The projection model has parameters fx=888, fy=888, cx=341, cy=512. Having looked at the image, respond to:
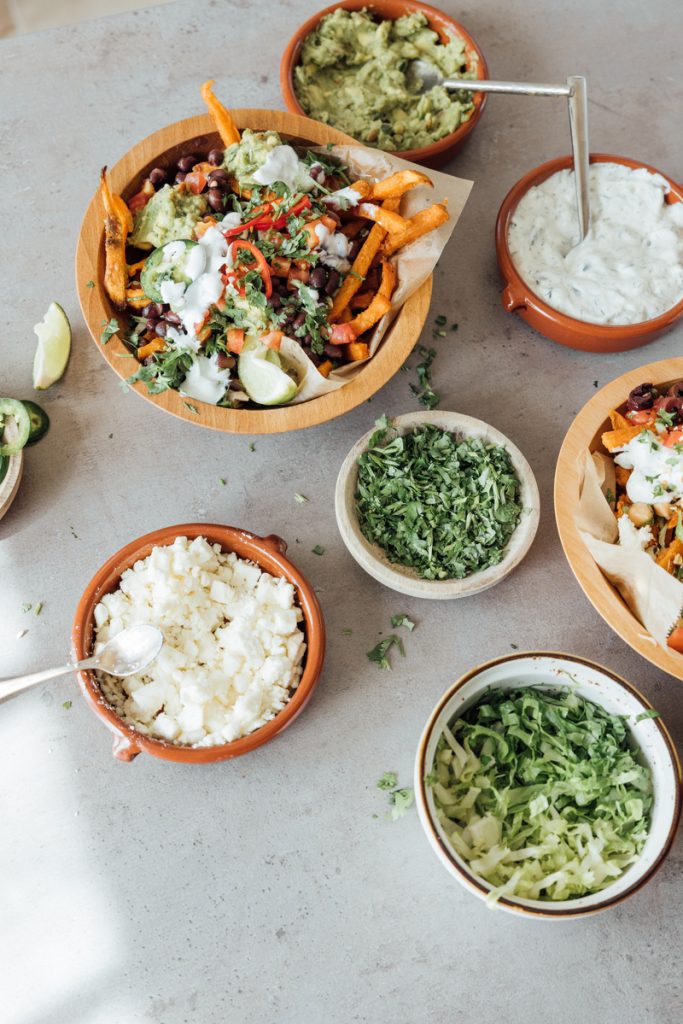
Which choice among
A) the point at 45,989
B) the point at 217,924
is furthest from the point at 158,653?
the point at 45,989

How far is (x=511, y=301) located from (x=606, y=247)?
30 centimetres

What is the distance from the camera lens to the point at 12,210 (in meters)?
2.54

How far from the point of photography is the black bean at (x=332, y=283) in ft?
6.84

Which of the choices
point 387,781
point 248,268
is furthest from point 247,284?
point 387,781

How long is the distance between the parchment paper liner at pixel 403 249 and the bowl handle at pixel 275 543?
330mm

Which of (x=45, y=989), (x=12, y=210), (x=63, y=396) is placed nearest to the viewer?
(x=45, y=989)

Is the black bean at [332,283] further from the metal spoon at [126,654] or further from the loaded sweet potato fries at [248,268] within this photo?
the metal spoon at [126,654]

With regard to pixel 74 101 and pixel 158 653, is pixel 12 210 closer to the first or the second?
pixel 74 101

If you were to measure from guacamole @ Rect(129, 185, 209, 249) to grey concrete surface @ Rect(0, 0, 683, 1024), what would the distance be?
0.42m

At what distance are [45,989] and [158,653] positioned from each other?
78cm

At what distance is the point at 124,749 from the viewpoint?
1915mm

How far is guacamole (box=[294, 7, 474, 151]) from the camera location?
95.2 inches

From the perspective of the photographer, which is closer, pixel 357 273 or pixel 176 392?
pixel 176 392

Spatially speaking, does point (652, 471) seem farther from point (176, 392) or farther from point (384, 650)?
point (176, 392)
